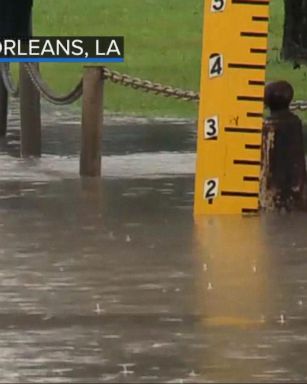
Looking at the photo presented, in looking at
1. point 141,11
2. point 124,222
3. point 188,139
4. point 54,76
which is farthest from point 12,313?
point 141,11

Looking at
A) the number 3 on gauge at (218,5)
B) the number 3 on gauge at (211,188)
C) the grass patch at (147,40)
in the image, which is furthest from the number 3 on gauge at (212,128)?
the grass patch at (147,40)

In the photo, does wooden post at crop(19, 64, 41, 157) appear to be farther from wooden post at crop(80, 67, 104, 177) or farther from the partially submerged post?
the partially submerged post

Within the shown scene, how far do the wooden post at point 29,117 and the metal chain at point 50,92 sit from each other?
10 cm

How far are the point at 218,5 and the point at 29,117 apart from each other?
4.54 meters

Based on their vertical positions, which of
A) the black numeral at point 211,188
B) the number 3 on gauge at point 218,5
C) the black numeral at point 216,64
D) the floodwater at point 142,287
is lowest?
the floodwater at point 142,287

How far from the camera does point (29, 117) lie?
1470 cm

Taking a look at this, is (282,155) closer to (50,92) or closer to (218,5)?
(218,5)

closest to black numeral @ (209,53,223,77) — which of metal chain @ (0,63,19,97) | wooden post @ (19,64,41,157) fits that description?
wooden post @ (19,64,41,157)

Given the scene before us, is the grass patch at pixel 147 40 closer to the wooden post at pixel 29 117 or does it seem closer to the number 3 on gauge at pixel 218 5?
the wooden post at pixel 29 117

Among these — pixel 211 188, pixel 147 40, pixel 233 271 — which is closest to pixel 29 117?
pixel 211 188

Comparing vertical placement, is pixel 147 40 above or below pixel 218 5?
above

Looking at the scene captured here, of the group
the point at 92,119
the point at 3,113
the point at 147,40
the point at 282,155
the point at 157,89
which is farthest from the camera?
the point at 147,40

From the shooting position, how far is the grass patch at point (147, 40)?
2282 cm

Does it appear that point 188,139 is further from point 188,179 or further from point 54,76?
point 54,76
